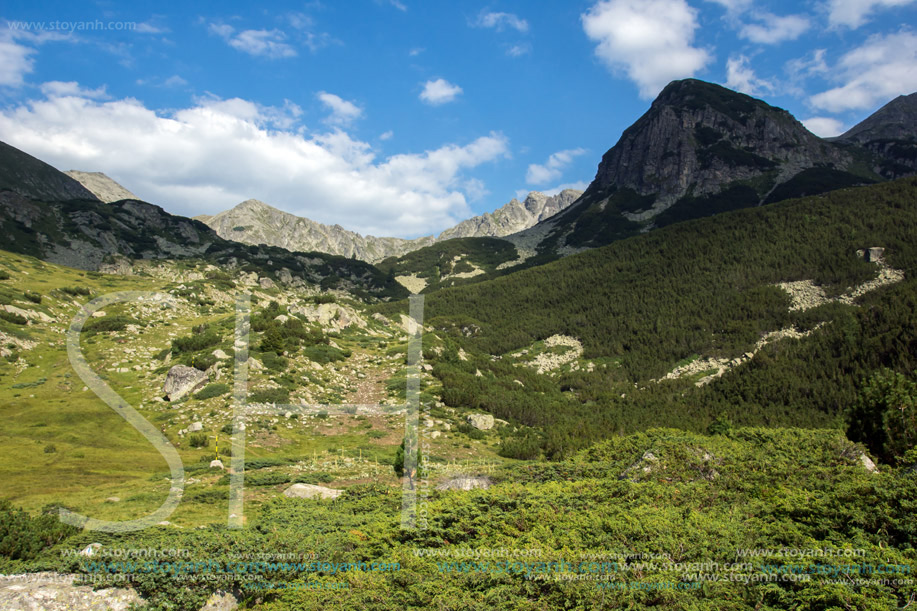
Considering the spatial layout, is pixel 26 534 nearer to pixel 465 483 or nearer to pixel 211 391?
pixel 465 483

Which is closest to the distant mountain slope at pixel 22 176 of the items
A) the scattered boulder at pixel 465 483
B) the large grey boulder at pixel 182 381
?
the large grey boulder at pixel 182 381

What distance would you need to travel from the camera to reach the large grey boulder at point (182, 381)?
104 ft

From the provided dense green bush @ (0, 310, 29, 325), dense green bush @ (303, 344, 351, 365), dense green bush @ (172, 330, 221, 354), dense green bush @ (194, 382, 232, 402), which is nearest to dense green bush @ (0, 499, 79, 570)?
dense green bush @ (194, 382, 232, 402)

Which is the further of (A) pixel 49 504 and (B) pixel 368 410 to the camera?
(B) pixel 368 410

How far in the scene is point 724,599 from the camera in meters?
7.43

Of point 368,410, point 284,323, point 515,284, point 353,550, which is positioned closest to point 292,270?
point 515,284

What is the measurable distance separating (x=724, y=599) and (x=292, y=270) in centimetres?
16771

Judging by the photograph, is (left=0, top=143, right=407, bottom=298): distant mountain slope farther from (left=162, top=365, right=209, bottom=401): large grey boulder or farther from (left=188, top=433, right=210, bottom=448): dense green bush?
(left=188, top=433, right=210, bottom=448): dense green bush

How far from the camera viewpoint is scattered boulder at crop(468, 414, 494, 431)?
39453mm

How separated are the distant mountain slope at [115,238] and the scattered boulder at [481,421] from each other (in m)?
106

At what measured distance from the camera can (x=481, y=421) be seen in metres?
39.8

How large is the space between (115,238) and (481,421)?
444ft

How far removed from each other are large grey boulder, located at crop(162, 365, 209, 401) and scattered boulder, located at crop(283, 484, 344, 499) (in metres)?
17.0

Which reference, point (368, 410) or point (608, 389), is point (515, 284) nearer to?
point (608, 389)
